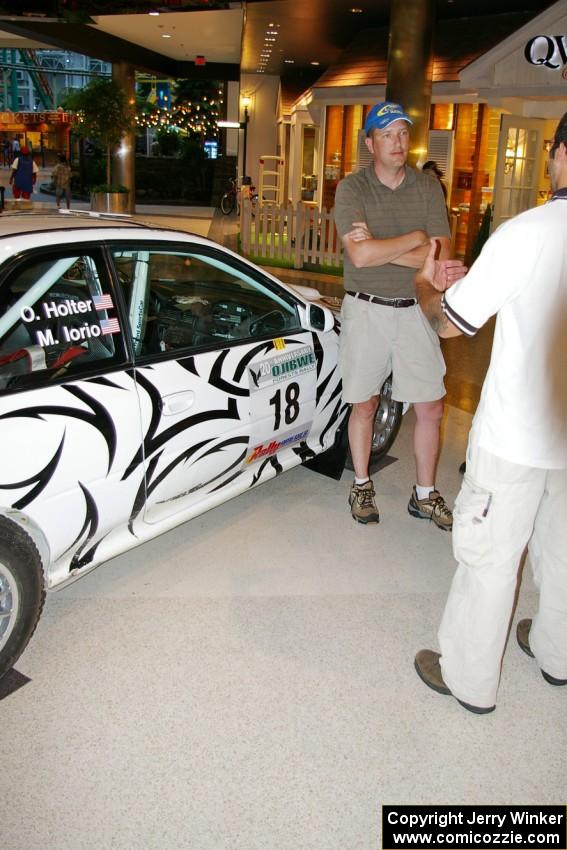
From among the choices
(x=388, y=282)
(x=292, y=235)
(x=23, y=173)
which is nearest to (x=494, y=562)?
(x=388, y=282)

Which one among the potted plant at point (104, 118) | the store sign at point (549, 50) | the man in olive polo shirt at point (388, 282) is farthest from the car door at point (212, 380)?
the potted plant at point (104, 118)

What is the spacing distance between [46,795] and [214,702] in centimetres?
63

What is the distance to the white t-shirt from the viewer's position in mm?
2129

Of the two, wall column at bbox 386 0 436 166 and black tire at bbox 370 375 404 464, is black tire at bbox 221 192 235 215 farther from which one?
black tire at bbox 370 375 404 464

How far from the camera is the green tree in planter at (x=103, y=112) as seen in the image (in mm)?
20000

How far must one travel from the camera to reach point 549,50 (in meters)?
11.4

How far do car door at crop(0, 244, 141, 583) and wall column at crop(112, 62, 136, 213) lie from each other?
20.5 m

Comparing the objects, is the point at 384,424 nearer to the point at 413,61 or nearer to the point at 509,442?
the point at 509,442

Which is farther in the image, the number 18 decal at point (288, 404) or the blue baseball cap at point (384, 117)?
the number 18 decal at point (288, 404)

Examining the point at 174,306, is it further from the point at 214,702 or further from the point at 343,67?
the point at 343,67

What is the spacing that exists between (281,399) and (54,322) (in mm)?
1326

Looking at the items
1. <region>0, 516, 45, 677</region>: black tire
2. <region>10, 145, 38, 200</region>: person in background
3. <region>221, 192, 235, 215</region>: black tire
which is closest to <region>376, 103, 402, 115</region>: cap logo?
<region>0, 516, 45, 677</region>: black tire

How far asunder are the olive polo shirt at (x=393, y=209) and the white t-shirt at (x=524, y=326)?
146cm

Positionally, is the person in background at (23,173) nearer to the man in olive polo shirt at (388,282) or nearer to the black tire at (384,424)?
the black tire at (384,424)
